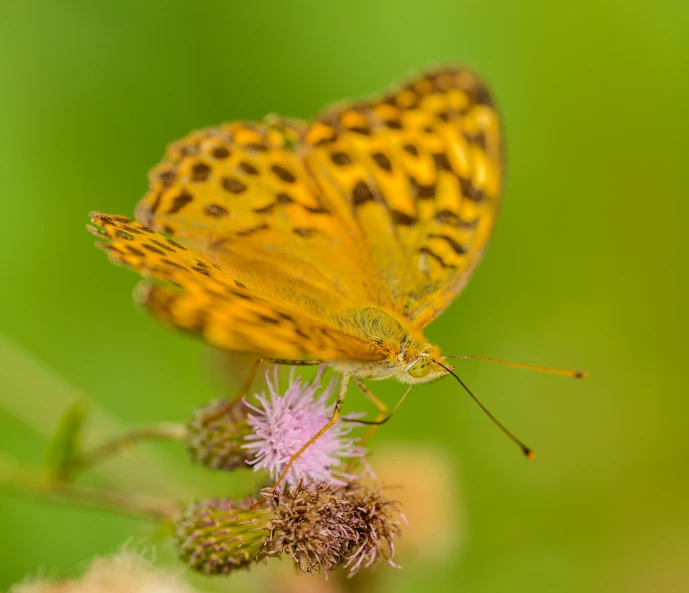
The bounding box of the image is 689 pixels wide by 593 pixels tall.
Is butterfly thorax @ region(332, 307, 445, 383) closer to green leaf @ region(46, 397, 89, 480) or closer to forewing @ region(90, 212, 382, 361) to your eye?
forewing @ region(90, 212, 382, 361)

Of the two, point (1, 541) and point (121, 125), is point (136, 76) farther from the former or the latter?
point (1, 541)

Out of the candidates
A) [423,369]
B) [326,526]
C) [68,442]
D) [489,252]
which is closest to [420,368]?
[423,369]

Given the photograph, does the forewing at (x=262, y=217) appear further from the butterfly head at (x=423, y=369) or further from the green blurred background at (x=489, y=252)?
the green blurred background at (x=489, y=252)

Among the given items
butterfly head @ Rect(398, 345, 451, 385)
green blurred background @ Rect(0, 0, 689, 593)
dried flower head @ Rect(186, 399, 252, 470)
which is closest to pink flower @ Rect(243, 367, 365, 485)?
dried flower head @ Rect(186, 399, 252, 470)

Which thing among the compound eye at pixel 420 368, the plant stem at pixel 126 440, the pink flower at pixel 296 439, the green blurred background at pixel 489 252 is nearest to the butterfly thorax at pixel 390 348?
the compound eye at pixel 420 368

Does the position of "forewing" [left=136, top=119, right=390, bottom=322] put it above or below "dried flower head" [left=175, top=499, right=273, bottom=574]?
above
